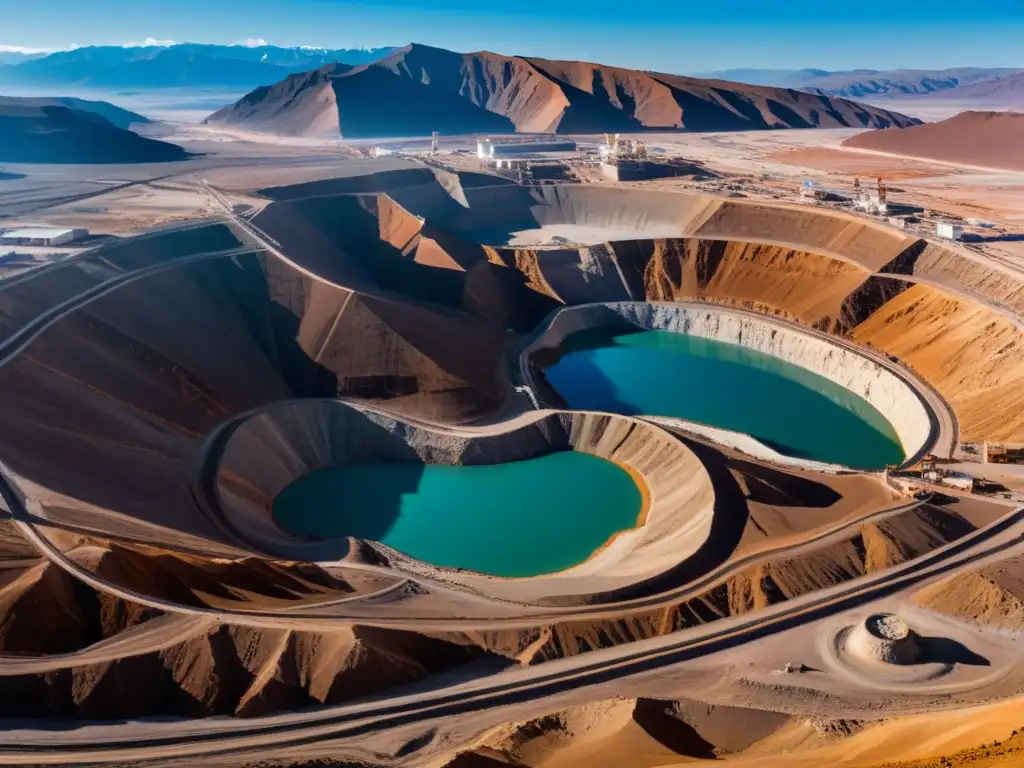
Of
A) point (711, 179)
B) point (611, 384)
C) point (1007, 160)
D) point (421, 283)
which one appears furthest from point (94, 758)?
point (1007, 160)

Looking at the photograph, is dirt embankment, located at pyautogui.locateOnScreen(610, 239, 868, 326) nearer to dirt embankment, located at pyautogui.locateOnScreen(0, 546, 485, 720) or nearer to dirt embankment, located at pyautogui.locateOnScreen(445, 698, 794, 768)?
dirt embankment, located at pyautogui.locateOnScreen(445, 698, 794, 768)

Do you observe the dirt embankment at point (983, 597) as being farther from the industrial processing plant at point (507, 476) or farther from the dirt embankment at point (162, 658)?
the dirt embankment at point (162, 658)

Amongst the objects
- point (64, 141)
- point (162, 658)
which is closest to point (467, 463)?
point (162, 658)

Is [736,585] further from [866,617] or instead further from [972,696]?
[972,696]

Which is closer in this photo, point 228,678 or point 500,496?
point 228,678

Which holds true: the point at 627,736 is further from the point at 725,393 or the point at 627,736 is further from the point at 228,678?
the point at 725,393

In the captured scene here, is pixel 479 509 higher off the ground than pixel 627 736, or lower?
lower
